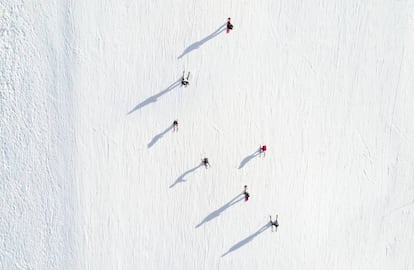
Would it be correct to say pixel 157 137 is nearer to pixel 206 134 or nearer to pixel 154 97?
pixel 154 97

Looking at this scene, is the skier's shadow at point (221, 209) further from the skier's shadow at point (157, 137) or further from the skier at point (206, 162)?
the skier's shadow at point (157, 137)

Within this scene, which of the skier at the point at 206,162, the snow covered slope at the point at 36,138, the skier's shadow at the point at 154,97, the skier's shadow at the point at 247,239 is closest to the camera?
→ the snow covered slope at the point at 36,138

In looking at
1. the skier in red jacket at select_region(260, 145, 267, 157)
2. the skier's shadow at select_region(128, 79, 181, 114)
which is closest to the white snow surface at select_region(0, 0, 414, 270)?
the skier's shadow at select_region(128, 79, 181, 114)

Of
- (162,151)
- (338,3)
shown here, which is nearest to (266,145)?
(162,151)

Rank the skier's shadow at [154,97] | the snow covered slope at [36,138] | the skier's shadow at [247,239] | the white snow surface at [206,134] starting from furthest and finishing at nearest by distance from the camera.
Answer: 1. the skier's shadow at [247,239]
2. the skier's shadow at [154,97]
3. the white snow surface at [206,134]
4. the snow covered slope at [36,138]

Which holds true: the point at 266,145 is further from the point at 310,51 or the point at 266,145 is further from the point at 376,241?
the point at 376,241

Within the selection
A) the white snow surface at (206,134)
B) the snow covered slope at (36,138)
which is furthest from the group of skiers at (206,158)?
the snow covered slope at (36,138)

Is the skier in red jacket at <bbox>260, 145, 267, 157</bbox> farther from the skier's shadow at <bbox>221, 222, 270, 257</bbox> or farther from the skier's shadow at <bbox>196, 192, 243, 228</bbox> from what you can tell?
the skier's shadow at <bbox>221, 222, 270, 257</bbox>

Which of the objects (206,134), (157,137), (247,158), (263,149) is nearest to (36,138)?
(157,137)
